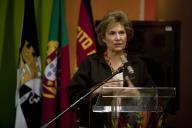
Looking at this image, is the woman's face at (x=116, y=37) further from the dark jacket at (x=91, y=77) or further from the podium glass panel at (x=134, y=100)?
the podium glass panel at (x=134, y=100)

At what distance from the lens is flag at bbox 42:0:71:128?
3.14 meters

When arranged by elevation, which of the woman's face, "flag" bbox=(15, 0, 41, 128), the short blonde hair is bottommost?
"flag" bbox=(15, 0, 41, 128)

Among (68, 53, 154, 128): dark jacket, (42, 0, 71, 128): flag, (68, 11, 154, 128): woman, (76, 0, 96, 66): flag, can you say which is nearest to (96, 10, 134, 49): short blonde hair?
(68, 11, 154, 128): woman

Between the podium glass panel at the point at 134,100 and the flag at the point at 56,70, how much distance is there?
4.90ft

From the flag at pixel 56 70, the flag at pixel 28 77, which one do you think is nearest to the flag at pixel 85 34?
the flag at pixel 56 70

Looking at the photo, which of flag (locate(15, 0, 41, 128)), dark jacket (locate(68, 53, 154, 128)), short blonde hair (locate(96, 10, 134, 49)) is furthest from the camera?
flag (locate(15, 0, 41, 128))

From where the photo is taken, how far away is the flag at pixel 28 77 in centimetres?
311

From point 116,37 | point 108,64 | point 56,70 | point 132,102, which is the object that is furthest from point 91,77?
point 56,70

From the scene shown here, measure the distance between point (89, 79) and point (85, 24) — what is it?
3.31 feet

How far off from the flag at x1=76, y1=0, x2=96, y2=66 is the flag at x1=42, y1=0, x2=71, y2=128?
0.42ft

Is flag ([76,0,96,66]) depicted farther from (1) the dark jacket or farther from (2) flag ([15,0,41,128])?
(1) the dark jacket
